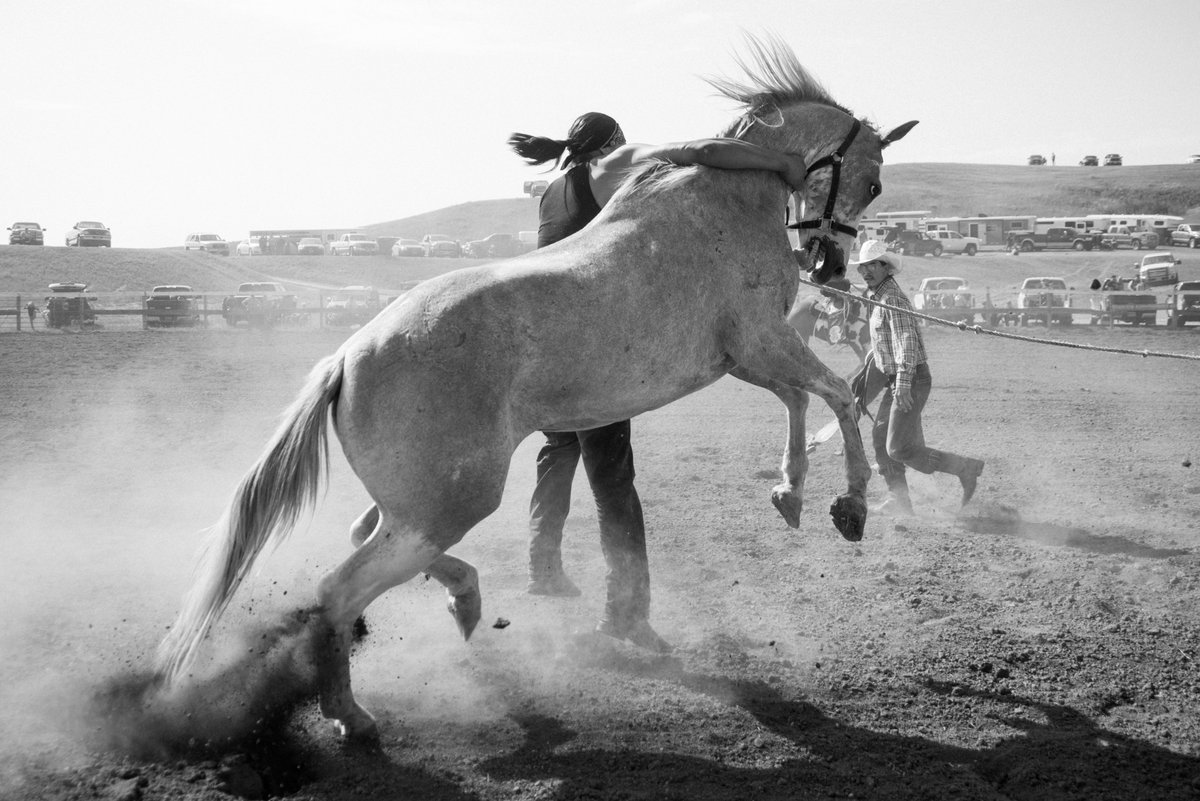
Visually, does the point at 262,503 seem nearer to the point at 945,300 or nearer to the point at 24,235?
the point at 945,300

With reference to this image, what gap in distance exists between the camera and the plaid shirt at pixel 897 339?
810cm

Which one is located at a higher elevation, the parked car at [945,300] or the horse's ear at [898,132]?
the horse's ear at [898,132]

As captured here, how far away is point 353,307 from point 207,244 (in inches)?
1567

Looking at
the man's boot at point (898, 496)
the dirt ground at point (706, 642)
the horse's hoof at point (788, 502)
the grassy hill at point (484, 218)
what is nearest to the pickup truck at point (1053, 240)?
the grassy hill at point (484, 218)

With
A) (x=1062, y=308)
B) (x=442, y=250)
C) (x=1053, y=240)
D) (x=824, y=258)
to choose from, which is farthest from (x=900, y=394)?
(x=1053, y=240)

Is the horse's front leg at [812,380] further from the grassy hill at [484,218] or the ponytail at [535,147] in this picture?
the grassy hill at [484,218]

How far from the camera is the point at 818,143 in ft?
16.6

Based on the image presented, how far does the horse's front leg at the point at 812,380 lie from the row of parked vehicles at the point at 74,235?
5906 centimetres

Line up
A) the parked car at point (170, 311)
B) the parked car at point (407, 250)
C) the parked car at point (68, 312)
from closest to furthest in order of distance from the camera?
→ the parked car at point (68, 312) < the parked car at point (170, 311) < the parked car at point (407, 250)

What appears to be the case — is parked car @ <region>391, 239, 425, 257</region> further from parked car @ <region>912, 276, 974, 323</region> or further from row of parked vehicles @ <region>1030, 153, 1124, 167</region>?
row of parked vehicles @ <region>1030, 153, 1124, 167</region>

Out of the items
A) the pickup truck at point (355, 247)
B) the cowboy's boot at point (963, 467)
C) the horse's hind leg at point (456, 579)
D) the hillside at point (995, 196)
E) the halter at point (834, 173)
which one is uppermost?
the hillside at point (995, 196)

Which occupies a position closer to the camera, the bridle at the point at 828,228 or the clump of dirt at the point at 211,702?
the clump of dirt at the point at 211,702

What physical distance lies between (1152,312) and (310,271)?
4253 centimetres

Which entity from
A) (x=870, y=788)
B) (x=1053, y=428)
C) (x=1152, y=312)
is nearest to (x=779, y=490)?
(x=870, y=788)
